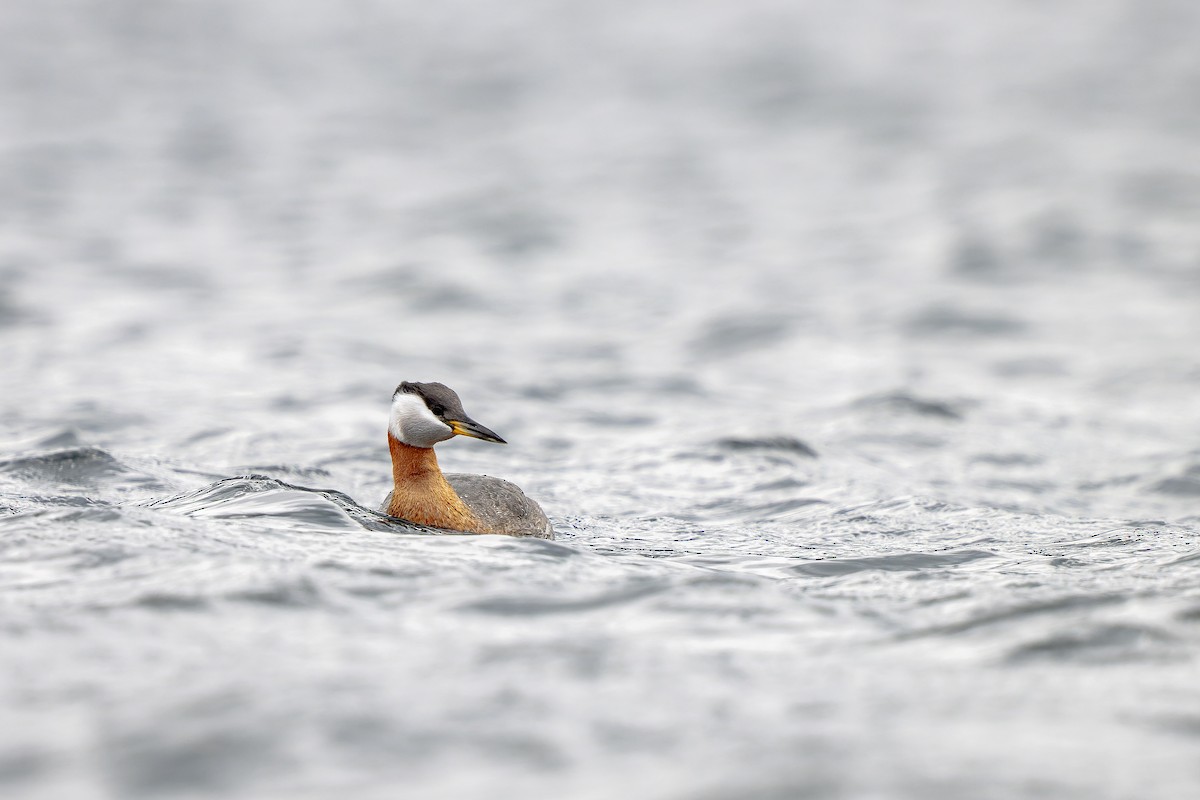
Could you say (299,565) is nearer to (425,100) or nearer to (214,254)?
(214,254)

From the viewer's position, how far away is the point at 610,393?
1742cm

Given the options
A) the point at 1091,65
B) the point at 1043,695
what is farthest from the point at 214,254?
the point at 1091,65

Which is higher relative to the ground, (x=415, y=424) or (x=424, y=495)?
(x=415, y=424)

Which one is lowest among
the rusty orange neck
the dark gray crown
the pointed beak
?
the rusty orange neck

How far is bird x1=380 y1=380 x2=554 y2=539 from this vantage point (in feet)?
33.6

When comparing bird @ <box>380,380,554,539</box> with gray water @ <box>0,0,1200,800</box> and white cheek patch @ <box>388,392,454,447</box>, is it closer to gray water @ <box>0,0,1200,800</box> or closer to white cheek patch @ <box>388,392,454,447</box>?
white cheek patch @ <box>388,392,454,447</box>

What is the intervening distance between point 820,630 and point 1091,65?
3492cm

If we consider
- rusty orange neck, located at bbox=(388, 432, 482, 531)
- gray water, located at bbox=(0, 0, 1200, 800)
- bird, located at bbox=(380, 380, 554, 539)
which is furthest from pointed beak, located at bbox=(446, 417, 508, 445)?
gray water, located at bbox=(0, 0, 1200, 800)

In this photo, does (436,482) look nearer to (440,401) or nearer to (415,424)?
(415,424)

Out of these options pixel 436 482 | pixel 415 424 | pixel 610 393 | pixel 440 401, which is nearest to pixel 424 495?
pixel 436 482

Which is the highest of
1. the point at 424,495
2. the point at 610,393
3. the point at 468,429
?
the point at 610,393

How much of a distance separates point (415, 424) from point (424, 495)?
54 cm

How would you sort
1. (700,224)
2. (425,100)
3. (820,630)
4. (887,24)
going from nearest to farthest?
(820,630) < (700,224) < (425,100) < (887,24)

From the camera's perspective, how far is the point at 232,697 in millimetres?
6484
